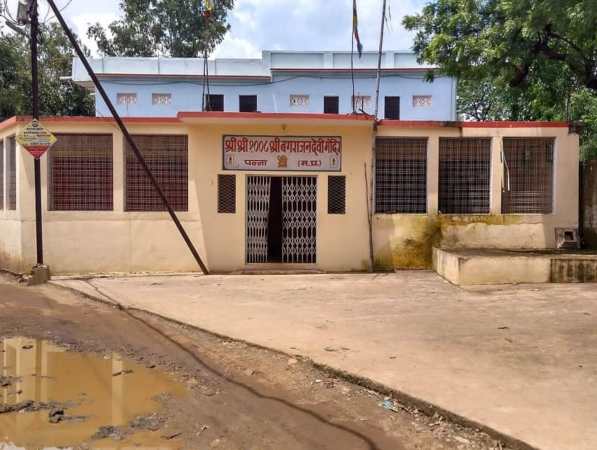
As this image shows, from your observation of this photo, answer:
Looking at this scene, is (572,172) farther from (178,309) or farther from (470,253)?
(178,309)

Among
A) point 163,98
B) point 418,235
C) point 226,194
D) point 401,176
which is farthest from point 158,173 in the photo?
point 163,98

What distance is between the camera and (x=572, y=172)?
1116 centimetres

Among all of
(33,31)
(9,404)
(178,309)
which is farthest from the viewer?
(33,31)

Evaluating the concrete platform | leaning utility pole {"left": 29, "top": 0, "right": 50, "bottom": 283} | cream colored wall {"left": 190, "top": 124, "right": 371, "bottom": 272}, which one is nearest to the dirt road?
leaning utility pole {"left": 29, "top": 0, "right": 50, "bottom": 283}

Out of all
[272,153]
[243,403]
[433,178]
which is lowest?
[243,403]

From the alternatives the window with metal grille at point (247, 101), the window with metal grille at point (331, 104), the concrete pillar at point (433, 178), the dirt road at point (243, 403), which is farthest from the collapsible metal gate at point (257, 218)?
the window with metal grille at point (247, 101)

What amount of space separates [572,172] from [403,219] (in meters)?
3.37

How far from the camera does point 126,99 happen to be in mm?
24828

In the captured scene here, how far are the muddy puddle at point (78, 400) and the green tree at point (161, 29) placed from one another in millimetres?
26759

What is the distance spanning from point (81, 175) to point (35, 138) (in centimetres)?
144

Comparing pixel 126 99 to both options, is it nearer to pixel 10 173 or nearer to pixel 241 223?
pixel 10 173

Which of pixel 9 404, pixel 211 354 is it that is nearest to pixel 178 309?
pixel 211 354

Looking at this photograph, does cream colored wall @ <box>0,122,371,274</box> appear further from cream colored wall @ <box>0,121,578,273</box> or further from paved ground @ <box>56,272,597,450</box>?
paved ground @ <box>56,272,597,450</box>

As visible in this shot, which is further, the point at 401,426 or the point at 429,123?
the point at 429,123
